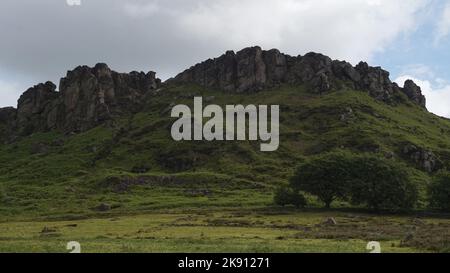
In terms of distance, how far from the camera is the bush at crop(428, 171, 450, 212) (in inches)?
5069

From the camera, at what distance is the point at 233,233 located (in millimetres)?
73250

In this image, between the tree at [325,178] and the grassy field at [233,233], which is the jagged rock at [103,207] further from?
the tree at [325,178]

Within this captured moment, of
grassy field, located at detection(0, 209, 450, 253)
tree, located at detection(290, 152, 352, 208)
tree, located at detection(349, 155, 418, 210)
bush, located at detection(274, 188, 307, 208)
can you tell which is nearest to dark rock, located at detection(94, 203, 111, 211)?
grassy field, located at detection(0, 209, 450, 253)

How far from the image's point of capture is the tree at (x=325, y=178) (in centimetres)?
13225

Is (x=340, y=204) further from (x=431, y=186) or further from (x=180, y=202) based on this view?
(x=180, y=202)

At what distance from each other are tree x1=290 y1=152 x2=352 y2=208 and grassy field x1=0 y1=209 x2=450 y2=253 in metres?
13.3

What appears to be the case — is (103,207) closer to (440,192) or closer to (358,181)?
(358,181)

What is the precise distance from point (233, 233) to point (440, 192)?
76.2 metres

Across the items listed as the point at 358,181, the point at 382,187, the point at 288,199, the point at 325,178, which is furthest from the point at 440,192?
the point at 288,199

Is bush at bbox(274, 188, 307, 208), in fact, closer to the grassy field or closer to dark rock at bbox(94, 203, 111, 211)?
the grassy field

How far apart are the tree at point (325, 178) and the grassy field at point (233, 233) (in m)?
13.3

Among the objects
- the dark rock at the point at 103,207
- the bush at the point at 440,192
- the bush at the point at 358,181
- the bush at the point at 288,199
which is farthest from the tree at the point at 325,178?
the dark rock at the point at 103,207
